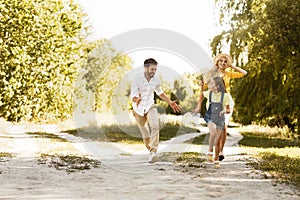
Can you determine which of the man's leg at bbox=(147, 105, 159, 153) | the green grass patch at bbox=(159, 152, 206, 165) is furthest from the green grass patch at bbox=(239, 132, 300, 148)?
the man's leg at bbox=(147, 105, 159, 153)

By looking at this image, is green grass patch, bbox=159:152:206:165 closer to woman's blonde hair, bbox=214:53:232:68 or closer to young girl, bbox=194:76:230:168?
young girl, bbox=194:76:230:168

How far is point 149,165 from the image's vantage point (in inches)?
383

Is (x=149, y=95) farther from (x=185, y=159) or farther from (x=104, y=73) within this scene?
(x=104, y=73)

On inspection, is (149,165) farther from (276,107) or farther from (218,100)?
(276,107)

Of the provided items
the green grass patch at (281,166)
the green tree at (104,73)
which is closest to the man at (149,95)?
the green grass patch at (281,166)

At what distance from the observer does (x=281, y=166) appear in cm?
972

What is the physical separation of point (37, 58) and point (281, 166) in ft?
43.8

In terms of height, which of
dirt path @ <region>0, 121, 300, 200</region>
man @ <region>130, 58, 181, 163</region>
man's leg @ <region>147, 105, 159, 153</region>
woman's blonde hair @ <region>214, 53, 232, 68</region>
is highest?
woman's blonde hair @ <region>214, 53, 232, 68</region>

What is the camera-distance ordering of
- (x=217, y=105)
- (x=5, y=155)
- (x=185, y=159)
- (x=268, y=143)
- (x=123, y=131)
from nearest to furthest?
(x=217, y=105) < (x=185, y=159) < (x=5, y=155) < (x=268, y=143) < (x=123, y=131)

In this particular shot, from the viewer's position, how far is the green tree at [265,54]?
17016 millimetres

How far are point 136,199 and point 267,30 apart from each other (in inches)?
494

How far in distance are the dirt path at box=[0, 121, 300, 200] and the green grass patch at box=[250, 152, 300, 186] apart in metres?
0.29

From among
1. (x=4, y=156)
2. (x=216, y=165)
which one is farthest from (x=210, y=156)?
(x=4, y=156)

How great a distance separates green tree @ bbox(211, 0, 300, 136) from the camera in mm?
17016
